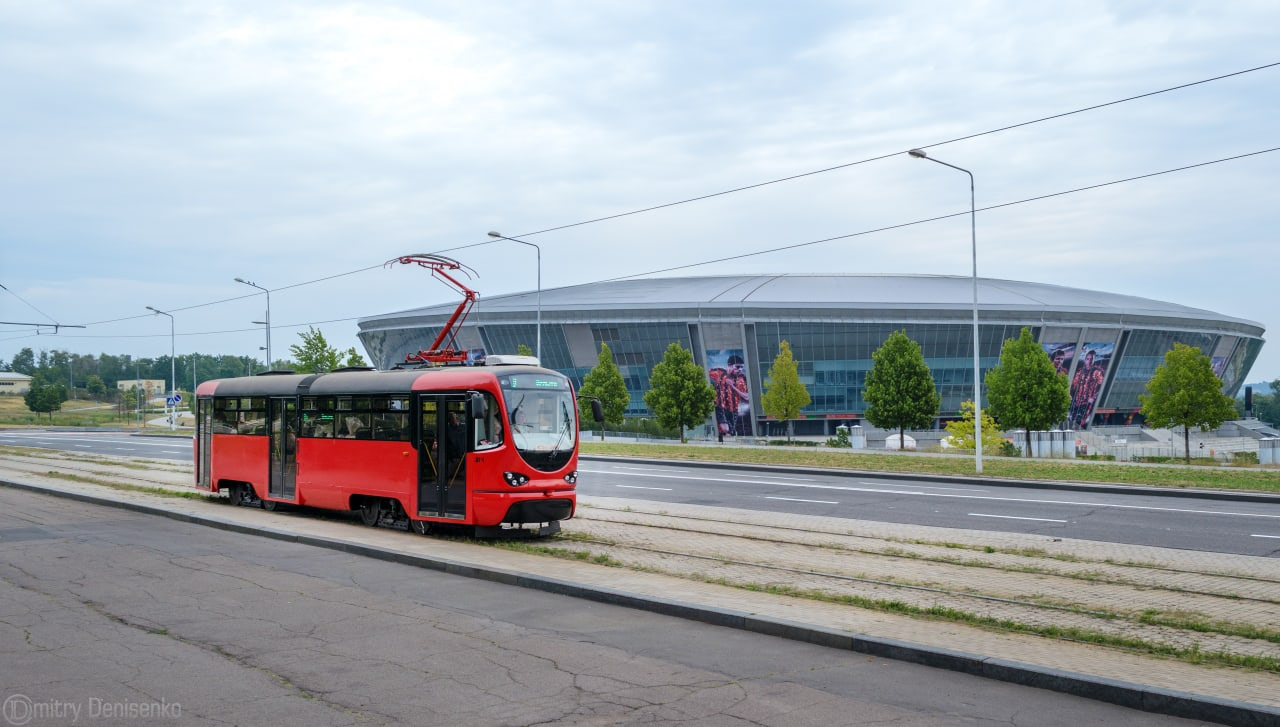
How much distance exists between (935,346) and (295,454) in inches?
2444

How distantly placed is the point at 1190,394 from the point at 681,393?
24439 millimetres

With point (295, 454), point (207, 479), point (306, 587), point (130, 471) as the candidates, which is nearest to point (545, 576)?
point (306, 587)

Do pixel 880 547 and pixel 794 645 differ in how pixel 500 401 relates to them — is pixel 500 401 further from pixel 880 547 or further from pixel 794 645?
pixel 794 645

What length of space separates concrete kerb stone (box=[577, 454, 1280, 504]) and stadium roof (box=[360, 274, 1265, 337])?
39.1m

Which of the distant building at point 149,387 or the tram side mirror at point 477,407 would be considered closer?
the tram side mirror at point 477,407

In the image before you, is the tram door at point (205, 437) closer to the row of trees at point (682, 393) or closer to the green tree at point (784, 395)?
the row of trees at point (682, 393)

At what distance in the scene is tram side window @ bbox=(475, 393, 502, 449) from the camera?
48.6 ft

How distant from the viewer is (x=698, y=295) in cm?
7881

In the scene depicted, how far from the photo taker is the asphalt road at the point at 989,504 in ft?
52.3

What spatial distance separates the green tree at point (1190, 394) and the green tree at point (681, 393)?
73.2ft

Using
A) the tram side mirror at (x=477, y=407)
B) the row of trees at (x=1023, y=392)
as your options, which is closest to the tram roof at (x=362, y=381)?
the tram side mirror at (x=477, y=407)

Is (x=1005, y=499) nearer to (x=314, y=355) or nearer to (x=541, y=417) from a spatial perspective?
(x=541, y=417)

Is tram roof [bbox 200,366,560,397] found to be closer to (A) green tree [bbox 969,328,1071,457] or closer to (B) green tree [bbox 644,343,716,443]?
(B) green tree [bbox 644,343,716,443]

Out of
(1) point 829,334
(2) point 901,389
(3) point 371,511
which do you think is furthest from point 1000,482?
(1) point 829,334
